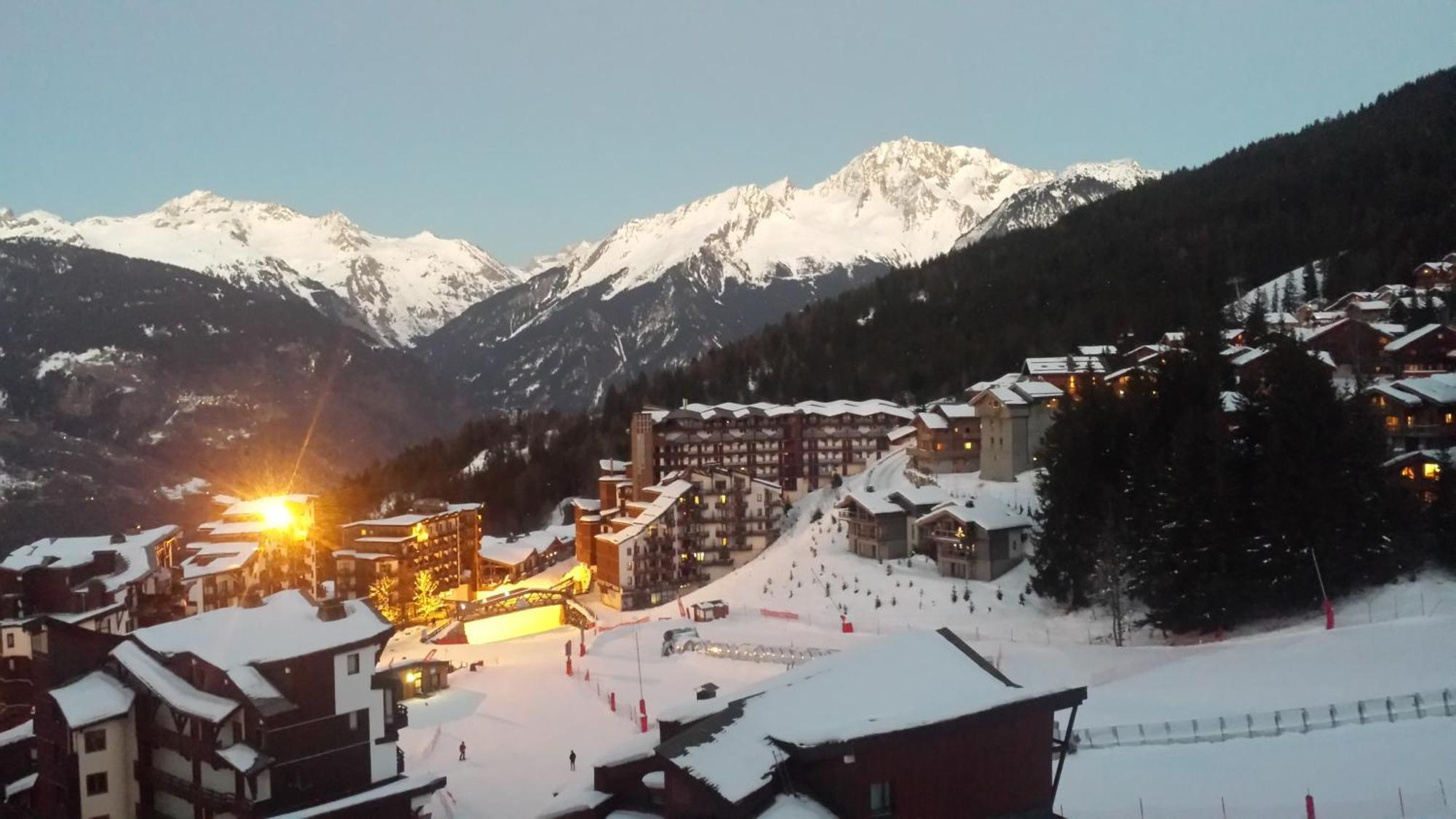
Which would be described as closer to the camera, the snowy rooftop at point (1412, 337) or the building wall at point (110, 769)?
the building wall at point (110, 769)

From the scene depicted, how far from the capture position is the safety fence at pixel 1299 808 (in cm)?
1752

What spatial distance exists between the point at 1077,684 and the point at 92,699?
26.9 m

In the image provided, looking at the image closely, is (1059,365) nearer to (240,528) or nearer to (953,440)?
(953,440)

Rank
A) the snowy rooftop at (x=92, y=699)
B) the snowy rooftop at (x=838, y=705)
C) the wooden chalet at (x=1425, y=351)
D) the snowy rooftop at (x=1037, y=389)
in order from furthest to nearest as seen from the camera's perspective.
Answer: the snowy rooftop at (x=1037, y=389)
the wooden chalet at (x=1425, y=351)
the snowy rooftop at (x=92, y=699)
the snowy rooftop at (x=838, y=705)

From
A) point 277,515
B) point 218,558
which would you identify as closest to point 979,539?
point 218,558

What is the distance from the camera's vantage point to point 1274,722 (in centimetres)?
2261

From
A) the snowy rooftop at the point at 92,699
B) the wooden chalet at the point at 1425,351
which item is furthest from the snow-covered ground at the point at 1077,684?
the wooden chalet at the point at 1425,351

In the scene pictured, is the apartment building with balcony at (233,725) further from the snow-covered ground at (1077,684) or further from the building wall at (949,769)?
the building wall at (949,769)

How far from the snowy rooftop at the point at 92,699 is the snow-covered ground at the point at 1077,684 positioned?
316 inches

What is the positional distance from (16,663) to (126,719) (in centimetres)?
1321

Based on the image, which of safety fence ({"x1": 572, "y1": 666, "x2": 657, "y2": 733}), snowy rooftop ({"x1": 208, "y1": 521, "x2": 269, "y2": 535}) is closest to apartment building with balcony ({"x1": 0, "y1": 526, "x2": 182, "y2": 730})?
safety fence ({"x1": 572, "y1": 666, "x2": 657, "y2": 733})

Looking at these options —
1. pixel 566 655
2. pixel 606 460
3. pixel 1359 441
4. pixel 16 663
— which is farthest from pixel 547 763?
pixel 606 460

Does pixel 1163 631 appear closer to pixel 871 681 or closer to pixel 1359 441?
pixel 1359 441

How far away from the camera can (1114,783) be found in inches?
830
